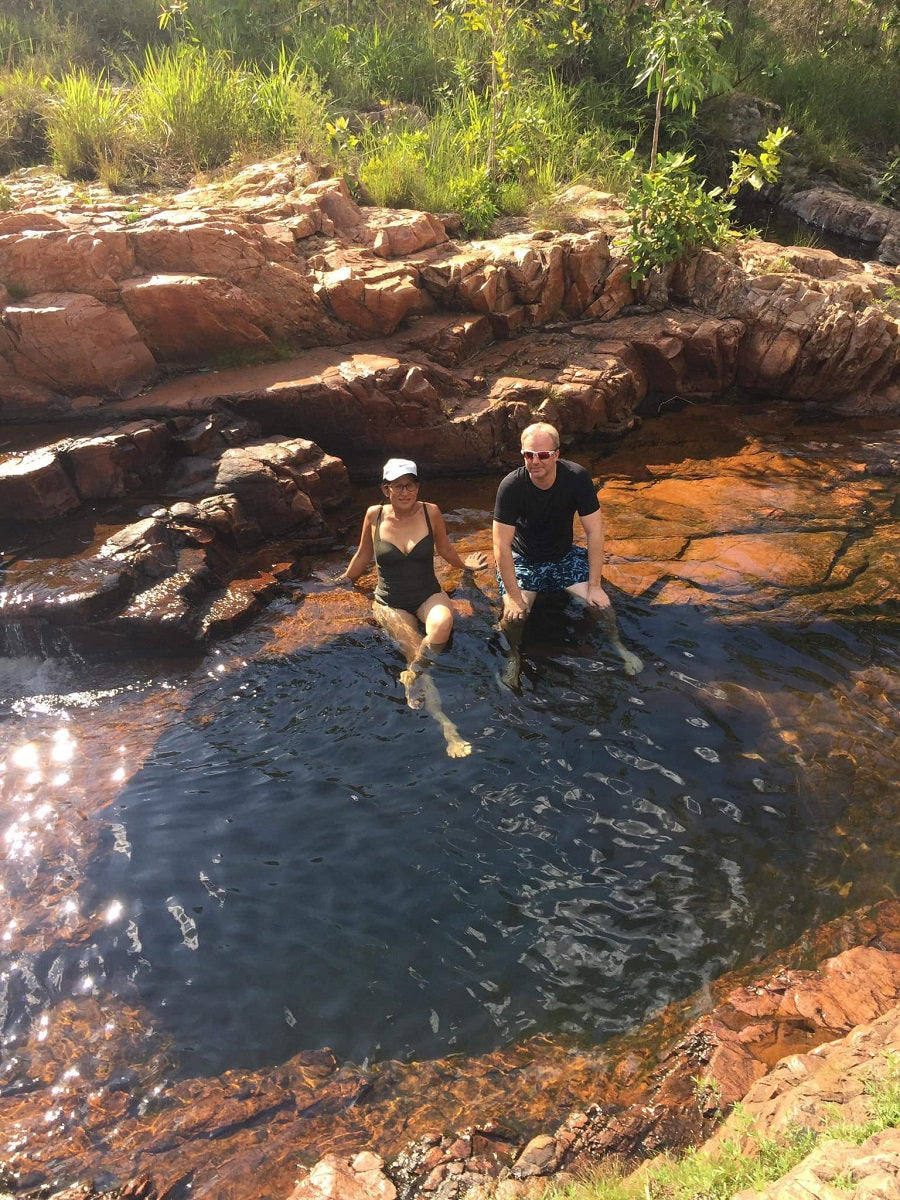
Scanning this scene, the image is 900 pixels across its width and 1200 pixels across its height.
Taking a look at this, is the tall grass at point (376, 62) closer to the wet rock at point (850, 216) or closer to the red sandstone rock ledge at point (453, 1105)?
the wet rock at point (850, 216)

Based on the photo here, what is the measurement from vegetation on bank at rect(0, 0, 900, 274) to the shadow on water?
5.54 metres

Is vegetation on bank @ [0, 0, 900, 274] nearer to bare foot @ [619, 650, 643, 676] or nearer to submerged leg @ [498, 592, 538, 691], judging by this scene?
submerged leg @ [498, 592, 538, 691]

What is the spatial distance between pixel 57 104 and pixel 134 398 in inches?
202

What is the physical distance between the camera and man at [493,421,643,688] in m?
5.20

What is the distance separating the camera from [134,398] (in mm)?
7488

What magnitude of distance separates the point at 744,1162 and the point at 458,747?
267cm

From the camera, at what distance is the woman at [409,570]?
5.18 m

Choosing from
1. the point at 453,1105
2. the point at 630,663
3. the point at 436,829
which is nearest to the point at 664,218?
the point at 630,663

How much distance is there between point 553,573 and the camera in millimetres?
5660

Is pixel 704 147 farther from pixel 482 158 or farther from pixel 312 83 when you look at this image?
pixel 312 83

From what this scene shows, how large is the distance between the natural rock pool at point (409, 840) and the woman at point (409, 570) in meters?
0.15

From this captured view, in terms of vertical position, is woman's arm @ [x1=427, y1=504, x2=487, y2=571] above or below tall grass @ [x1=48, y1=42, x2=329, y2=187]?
below

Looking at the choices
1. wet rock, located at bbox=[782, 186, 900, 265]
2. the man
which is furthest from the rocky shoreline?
wet rock, located at bbox=[782, 186, 900, 265]

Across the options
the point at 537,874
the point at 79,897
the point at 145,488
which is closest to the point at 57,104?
the point at 145,488
